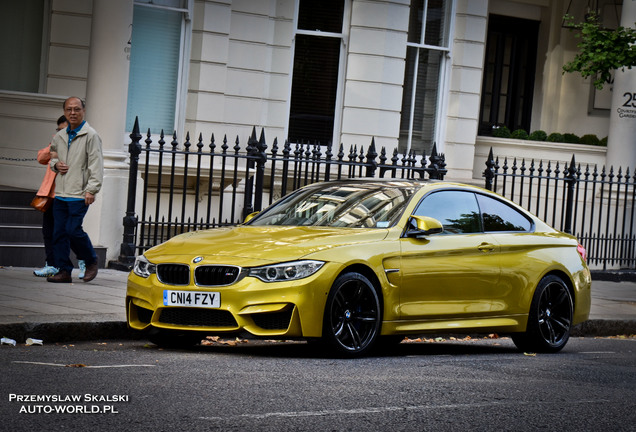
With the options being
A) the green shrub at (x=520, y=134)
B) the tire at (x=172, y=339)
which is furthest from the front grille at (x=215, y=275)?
the green shrub at (x=520, y=134)

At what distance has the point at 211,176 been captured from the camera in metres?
14.4

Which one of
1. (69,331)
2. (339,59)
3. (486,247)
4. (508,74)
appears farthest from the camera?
(508,74)

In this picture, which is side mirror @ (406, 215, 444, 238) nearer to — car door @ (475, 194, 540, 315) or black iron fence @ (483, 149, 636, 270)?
car door @ (475, 194, 540, 315)

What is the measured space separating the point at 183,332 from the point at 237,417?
2.69 meters

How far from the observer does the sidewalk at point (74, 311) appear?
922 centimetres

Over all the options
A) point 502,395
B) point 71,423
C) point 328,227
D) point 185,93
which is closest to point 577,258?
point 328,227

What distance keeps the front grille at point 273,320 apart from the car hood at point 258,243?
0.39 meters

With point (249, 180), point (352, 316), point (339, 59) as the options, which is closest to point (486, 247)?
point (352, 316)

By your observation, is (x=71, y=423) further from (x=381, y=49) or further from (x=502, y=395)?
(x=381, y=49)

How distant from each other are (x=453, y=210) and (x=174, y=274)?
266 cm

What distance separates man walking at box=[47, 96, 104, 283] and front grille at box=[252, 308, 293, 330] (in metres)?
4.17

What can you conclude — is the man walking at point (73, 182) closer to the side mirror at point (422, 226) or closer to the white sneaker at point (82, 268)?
the white sneaker at point (82, 268)

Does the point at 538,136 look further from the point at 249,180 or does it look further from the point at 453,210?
the point at 453,210

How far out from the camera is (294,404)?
6578mm
